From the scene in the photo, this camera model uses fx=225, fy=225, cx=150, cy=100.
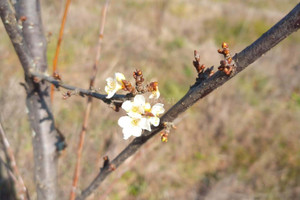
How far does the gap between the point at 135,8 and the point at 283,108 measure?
6.32 meters

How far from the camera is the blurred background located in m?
2.35

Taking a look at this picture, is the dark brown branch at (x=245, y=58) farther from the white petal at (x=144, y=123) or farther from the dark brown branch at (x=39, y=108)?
the dark brown branch at (x=39, y=108)

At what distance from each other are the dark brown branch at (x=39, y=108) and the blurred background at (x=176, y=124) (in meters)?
0.18

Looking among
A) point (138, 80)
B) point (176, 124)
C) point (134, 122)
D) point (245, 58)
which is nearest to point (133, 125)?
point (134, 122)

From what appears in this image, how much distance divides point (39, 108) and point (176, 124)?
112 cm

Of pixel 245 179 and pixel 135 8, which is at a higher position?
pixel 135 8

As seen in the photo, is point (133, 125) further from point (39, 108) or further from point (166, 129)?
point (39, 108)

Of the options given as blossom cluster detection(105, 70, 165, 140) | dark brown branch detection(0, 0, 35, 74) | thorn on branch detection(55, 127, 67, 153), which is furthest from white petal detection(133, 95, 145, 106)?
thorn on branch detection(55, 127, 67, 153)

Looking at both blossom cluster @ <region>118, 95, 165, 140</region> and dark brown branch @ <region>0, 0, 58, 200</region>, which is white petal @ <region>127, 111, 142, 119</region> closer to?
blossom cluster @ <region>118, 95, 165, 140</region>

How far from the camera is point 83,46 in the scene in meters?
4.87

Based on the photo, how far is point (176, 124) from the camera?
1.84m

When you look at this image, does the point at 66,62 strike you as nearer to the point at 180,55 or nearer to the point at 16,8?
the point at 180,55

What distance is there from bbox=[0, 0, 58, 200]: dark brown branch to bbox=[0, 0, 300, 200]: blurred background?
0.18 metres

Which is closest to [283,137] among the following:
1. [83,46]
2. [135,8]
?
[83,46]
